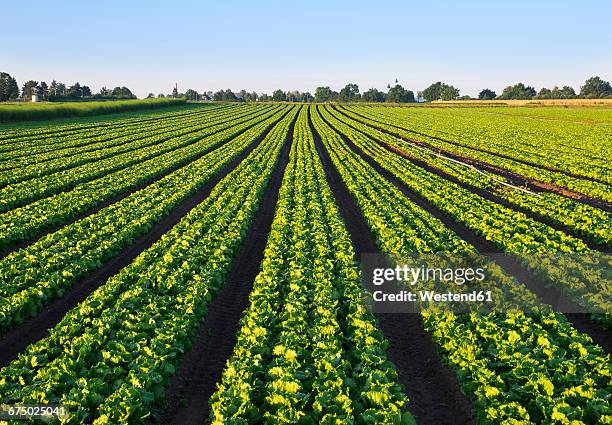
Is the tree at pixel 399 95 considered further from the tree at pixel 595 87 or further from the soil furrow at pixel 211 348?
the soil furrow at pixel 211 348

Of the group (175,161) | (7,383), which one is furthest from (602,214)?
(175,161)

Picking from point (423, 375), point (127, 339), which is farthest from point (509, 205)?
point (127, 339)

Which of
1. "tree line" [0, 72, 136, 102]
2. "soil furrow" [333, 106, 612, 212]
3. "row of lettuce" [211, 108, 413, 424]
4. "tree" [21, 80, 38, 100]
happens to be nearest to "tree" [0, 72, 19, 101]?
"tree line" [0, 72, 136, 102]

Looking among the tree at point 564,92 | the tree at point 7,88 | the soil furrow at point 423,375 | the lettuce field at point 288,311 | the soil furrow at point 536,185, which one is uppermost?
the tree at point 564,92

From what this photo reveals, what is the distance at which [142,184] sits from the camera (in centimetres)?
2584

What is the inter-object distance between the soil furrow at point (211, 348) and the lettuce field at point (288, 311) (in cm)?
4

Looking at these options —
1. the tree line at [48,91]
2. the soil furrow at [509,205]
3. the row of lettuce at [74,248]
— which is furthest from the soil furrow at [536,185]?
the tree line at [48,91]

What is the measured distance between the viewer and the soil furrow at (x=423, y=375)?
25.7 feet

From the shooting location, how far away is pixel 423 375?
29.6 ft

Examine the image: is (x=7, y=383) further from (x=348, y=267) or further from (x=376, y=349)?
(x=348, y=267)

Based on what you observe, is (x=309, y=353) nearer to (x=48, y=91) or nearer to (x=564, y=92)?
(x=48, y=91)

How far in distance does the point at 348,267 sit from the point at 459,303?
3.40m

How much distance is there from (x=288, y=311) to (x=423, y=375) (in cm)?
338

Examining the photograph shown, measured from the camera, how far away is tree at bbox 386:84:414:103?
190 m
